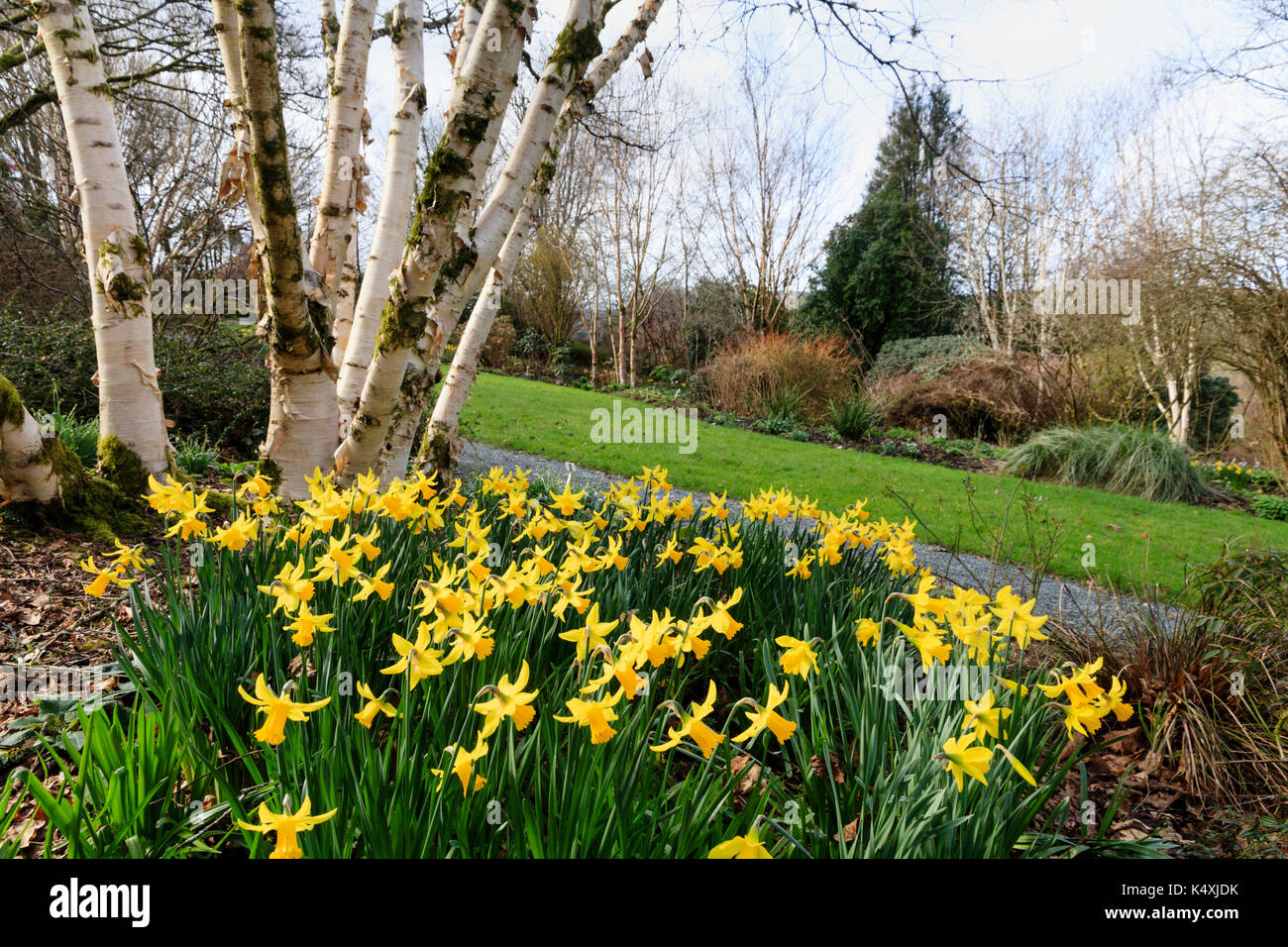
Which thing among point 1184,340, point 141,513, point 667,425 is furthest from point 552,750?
point 1184,340

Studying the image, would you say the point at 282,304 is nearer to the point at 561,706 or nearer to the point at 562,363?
the point at 561,706

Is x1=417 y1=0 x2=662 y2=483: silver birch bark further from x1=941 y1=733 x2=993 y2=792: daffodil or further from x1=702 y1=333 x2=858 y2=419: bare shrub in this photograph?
x1=702 y1=333 x2=858 y2=419: bare shrub

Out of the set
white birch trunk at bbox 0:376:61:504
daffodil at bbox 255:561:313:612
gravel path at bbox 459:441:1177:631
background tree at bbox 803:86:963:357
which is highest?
background tree at bbox 803:86:963:357

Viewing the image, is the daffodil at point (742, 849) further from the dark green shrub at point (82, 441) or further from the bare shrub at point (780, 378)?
the bare shrub at point (780, 378)

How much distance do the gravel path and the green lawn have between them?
0.17 meters

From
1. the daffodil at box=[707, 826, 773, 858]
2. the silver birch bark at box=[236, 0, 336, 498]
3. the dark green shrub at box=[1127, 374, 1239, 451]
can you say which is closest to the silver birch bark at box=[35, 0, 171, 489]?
the silver birch bark at box=[236, 0, 336, 498]

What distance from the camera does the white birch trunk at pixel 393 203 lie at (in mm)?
3881

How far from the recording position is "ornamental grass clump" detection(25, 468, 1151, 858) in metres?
1.18

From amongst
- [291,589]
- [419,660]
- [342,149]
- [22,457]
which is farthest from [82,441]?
[419,660]

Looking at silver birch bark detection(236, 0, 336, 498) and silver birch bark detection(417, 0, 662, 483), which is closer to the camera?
silver birch bark detection(236, 0, 336, 498)

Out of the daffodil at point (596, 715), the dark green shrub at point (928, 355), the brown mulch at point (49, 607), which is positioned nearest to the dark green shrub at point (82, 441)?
the brown mulch at point (49, 607)

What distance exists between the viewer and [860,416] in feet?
38.5
